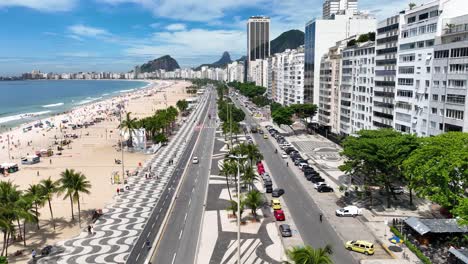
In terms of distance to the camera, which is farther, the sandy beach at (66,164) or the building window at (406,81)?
the building window at (406,81)

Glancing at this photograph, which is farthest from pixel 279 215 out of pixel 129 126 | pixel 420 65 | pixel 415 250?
pixel 129 126

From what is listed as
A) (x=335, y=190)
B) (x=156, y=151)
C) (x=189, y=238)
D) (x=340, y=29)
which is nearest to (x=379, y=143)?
(x=335, y=190)

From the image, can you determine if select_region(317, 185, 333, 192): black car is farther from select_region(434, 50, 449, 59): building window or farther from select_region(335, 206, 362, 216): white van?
select_region(434, 50, 449, 59): building window

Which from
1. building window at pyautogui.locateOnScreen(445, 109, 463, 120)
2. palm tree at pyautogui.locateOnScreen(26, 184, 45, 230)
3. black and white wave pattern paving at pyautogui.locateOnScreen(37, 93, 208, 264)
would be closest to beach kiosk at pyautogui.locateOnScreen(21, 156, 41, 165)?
black and white wave pattern paving at pyautogui.locateOnScreen(37, 93, 208, 264)

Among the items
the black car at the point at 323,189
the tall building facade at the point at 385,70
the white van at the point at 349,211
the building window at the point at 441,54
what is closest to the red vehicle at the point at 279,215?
the white van at the point at 349,211

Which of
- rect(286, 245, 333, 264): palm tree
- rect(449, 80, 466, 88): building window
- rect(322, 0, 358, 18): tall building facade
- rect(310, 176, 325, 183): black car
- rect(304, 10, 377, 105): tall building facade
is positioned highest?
rect(322, 0, 358, 18): tall building facade

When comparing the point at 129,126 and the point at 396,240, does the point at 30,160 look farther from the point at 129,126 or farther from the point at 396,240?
the point at 396,240

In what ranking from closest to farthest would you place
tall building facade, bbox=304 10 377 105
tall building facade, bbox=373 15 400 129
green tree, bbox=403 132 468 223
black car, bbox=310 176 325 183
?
green tree, bbox=403 132 468 223 → black car, bbox=310 176 325 183 → tall building facade, bbox=373 15 400 129 → tall building facade, bbox=304 10 377 105

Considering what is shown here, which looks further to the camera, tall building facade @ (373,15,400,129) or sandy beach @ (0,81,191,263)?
tall building facade @ (373,15,400,129)

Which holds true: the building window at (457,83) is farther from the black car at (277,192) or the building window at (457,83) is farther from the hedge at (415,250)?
the black car at (277,192)
